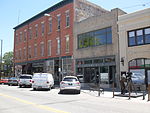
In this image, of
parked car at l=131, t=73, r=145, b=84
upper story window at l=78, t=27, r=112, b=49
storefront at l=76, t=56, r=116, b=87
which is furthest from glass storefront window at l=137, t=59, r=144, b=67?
upper story window at l=78, t=27, r=112, b=49

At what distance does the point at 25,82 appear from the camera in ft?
85.1

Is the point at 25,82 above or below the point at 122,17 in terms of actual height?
below

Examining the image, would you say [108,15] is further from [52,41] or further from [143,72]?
[52,41]

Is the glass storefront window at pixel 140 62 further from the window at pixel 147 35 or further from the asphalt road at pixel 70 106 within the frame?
the asphalt road at pixel 70 106

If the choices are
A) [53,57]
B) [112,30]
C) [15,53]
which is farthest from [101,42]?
[15,53]

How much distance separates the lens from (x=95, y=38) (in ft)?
83.6

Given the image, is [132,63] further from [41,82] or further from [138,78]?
Answer: [41,82]

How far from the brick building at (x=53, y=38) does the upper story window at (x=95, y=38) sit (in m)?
2.01

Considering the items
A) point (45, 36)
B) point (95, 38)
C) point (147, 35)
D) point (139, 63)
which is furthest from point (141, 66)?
point (45, 36)

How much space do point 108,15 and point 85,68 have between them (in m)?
7.63

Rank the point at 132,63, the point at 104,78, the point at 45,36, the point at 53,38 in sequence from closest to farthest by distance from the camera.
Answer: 1. the point at 132,63
2. the point at 104,78
3. the point at 53,38
4. the point at 45,36

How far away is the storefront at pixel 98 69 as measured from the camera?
75.4ft

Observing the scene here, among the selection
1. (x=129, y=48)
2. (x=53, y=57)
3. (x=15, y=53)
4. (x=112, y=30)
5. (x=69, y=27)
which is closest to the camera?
(x=129, y=48)

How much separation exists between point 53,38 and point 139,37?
16.2 m
